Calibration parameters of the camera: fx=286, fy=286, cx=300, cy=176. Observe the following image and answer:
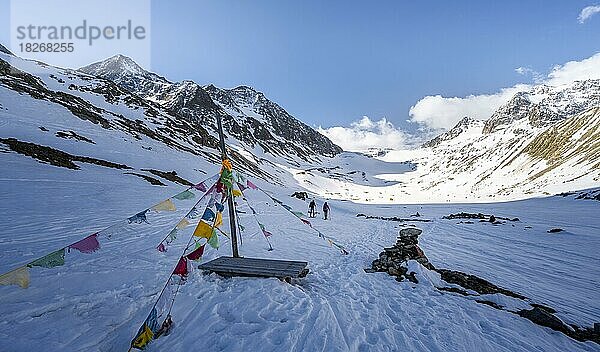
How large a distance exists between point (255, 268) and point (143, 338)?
334 centimetres

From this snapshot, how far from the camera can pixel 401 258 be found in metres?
9.84

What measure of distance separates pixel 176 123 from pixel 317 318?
73.6 metres

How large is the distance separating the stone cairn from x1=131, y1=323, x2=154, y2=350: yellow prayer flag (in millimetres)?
6815

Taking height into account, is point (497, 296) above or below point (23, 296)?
below

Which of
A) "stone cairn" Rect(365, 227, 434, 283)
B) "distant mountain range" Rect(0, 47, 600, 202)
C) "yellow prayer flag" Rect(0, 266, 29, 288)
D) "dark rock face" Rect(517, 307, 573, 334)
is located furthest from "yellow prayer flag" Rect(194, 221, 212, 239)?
"dark rock face" Rect(517, 307, 573, 334)

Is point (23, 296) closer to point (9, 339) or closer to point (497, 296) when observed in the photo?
point (9, 339)

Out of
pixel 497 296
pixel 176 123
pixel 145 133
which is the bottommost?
pixel 497 296

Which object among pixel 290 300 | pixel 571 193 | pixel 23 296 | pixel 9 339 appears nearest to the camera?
pixel 9 339

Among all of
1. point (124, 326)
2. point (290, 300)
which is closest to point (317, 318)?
point (290, 300)

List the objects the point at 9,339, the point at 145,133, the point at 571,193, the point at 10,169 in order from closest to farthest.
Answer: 1. the point at 9,339
2. the point at 10,169
3. the point at 571,193
4. the point at 145,133

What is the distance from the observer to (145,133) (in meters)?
49.1

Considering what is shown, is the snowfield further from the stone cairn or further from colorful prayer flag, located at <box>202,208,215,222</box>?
colorful prayer flag, located at <box>202,208,215,222</box>

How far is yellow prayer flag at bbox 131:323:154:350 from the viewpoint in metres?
4.46

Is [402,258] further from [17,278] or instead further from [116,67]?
[116,67]
